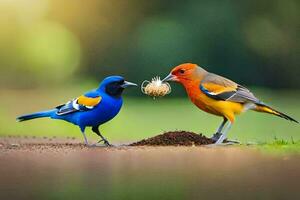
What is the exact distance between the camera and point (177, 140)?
4762 mm

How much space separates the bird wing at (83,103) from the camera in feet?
14.7

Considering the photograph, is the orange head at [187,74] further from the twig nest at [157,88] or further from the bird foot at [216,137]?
the bird foot at [216,137]

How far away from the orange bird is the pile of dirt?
0.14m

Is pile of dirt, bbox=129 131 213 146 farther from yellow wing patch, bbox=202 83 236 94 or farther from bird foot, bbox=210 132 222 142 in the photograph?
yellow wing patch, bbox=202 83 236 94

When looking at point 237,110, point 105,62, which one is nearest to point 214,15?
point 105,62

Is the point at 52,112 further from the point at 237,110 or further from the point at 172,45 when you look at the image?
the point at 172,45

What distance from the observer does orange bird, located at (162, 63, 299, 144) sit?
4.59m

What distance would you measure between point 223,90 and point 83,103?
0.96 meters

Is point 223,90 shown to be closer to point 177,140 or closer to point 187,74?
point 187,74

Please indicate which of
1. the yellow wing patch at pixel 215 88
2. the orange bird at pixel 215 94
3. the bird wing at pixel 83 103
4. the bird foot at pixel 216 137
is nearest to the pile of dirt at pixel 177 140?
the bird foot at pixel 216 137

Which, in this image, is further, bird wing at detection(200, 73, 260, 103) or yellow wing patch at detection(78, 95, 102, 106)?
bird wing at detection(200, 73, 260, 103)

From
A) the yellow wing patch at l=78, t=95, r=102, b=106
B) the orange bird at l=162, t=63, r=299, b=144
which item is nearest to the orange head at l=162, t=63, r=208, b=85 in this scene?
the orange bird at l=162, t=63, r=299, b=144

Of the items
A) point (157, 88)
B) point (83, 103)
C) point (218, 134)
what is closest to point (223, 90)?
point (218, 134)

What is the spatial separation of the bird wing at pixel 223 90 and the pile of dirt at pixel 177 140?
1.19 ft
